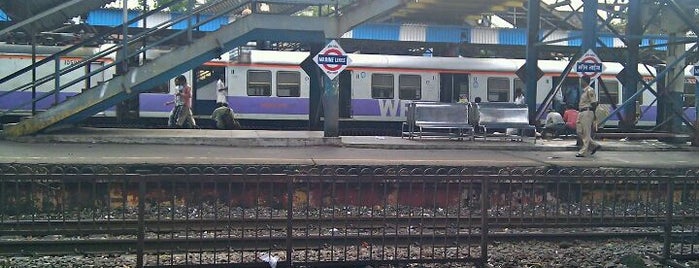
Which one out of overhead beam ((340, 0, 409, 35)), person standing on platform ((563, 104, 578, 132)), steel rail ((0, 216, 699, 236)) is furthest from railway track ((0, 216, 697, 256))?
person standing on platform ((563, 104, 578, 132))

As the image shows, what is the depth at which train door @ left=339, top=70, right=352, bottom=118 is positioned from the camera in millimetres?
21141

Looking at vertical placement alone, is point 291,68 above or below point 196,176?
above

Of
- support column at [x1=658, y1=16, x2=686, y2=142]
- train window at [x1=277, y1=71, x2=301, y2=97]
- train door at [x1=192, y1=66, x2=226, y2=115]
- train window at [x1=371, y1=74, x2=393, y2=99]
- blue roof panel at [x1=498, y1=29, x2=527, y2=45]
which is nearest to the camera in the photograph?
support column at [x1=658, y1=16, x2=686, y2=142]

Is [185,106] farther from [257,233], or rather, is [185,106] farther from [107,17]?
[257,233]

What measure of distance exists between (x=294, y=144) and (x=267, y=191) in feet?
11.3

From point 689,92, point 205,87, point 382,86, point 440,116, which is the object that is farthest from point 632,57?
point 205,87

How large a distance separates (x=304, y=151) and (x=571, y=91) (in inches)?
535

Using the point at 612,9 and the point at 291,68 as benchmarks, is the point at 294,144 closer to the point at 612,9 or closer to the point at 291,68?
the point at 291,68

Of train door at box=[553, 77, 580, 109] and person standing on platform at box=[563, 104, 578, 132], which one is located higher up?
train door at box=[553, 77, 580, 109]

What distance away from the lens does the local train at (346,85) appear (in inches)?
794

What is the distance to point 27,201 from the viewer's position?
9.14 meters

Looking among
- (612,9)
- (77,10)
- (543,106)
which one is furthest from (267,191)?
(612,9)

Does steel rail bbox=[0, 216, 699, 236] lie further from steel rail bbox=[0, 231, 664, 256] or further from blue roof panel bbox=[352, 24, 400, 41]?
blue roof panel bbox=[352, 24, 400, 41]

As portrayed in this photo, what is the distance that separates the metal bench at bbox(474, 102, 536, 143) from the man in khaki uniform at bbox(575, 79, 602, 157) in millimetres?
2062
